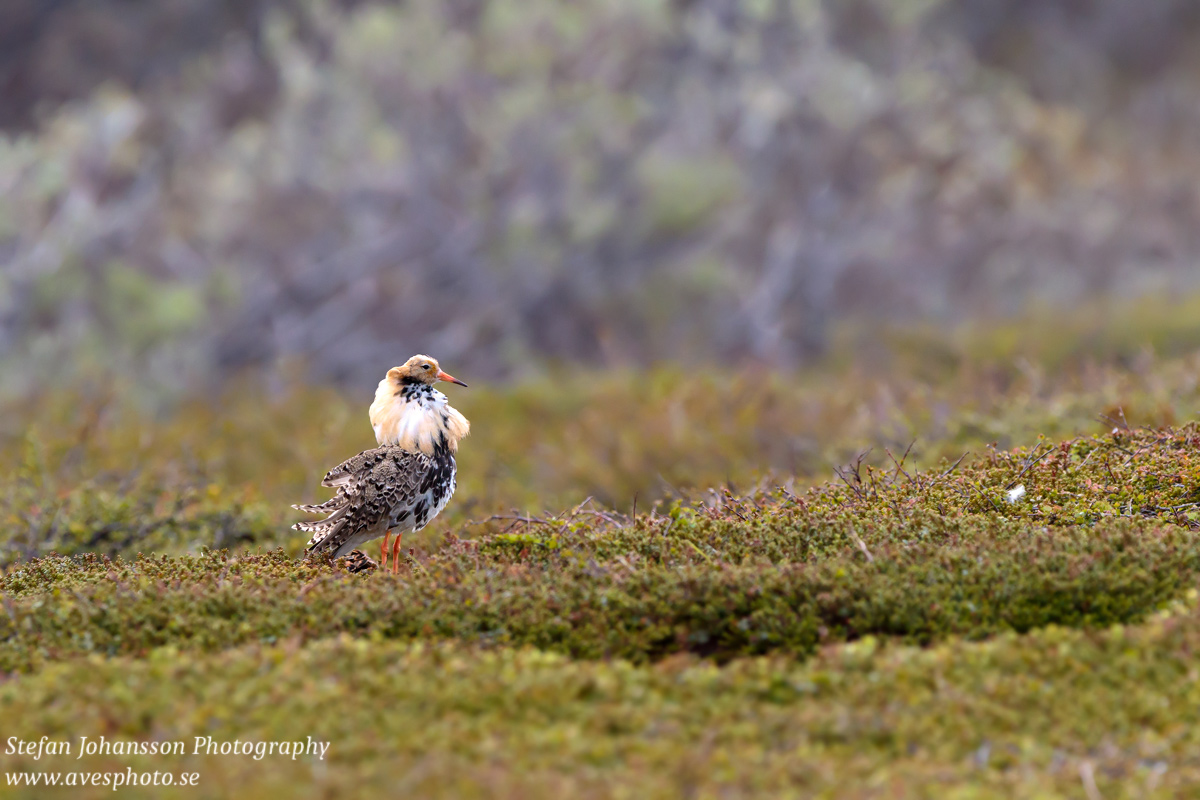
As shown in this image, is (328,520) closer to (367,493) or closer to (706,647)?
(367,493)

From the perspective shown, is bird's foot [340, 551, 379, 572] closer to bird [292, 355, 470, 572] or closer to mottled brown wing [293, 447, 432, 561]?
bird [292, 355, 470, 572]

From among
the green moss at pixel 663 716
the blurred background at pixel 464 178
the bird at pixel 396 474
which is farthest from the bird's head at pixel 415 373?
the blurred background at pixel 464 178

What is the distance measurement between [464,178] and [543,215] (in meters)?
1.75

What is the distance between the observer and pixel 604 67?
26.5 m

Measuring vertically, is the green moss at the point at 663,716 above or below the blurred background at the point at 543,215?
below

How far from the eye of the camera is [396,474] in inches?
272

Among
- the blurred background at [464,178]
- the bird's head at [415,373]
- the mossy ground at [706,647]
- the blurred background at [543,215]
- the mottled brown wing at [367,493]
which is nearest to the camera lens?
the mossy ground at [706,647]

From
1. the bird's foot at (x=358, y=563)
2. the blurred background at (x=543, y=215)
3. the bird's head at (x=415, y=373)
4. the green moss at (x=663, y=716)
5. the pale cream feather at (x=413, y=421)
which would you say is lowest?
the green moss at (x=663, y=716)

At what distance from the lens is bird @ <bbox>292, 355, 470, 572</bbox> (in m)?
6.80

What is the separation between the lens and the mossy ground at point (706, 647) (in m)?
4.48

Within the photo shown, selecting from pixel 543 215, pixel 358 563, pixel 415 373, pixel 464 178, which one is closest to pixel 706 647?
pixel 358 563

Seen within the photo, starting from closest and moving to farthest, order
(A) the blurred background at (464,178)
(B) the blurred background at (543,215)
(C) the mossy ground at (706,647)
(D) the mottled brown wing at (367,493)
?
(C) the mossy ground at (706,647) → (D) the mottled brown wing at (367,493) → (B) the blurred background at (543,215) → (A) the blurred background at (464,178)

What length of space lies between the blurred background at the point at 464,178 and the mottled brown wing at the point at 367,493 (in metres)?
15.2

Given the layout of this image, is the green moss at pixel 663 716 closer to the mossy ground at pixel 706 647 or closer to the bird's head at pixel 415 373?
the mossy ground at pixel 706 647
